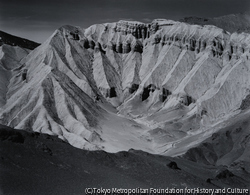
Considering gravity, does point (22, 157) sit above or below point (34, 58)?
above

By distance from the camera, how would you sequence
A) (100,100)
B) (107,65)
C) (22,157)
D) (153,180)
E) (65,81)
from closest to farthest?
(22,157) → (153,180) → (65,81) → (100,100) → (107,65)

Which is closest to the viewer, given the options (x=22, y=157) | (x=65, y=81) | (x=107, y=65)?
(x=22, y=157)

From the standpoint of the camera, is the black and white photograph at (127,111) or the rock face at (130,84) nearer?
the black and white photograph at (127,111)

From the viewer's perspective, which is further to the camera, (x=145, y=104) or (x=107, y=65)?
(x=107, y=65)

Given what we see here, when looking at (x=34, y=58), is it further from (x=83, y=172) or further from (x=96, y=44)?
(x=83, y=172)

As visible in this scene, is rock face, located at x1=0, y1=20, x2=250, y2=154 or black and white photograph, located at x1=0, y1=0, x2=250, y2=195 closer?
black and white photograph, located at x1=0, y1=0, x2=250, y2=195

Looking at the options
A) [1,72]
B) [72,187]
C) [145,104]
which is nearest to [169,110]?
[145,104]

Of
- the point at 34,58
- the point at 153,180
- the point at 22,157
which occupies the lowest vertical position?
the point at 34,58

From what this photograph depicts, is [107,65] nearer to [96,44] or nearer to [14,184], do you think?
[96,44]
